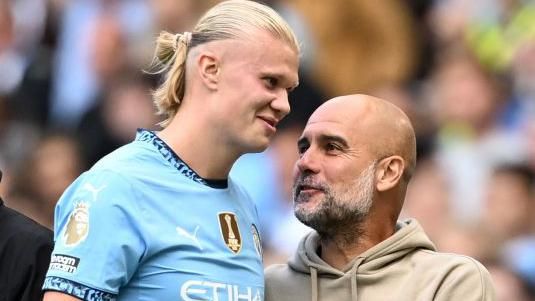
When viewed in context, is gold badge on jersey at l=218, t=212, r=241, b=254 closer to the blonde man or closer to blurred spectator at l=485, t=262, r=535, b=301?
the blonde man

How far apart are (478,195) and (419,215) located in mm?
433

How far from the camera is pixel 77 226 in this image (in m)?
4.38

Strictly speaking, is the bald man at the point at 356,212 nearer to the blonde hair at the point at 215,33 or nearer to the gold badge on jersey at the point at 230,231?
the gold badge on jersey at the point at 230,231

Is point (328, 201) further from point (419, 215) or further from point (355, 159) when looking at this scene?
point (419, 215)

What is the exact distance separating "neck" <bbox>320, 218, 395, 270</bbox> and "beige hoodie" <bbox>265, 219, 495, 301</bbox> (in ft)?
0.15

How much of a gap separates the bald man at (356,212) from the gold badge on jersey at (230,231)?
36 centimetres

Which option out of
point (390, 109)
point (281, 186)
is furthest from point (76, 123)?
point (390, 109)

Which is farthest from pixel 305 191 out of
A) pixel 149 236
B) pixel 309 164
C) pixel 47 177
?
pixel 47 177

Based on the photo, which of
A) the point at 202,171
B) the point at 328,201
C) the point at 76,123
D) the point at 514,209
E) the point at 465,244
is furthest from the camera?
the point at 76,123

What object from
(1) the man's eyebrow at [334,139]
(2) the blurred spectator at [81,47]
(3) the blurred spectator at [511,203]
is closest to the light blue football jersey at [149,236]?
(1) the man's eyebrow at [334,139]

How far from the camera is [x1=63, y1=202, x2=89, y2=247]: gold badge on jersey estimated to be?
14.3 feet

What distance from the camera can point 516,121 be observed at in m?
8.95

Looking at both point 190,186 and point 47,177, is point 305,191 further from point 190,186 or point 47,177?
point 47,177

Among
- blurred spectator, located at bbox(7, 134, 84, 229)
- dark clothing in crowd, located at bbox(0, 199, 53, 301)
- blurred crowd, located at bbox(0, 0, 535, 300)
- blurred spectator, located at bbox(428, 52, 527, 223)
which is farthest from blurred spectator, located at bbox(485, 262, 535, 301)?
dark clothing in crowd, located at bbox(0, 199, 53, 301)
